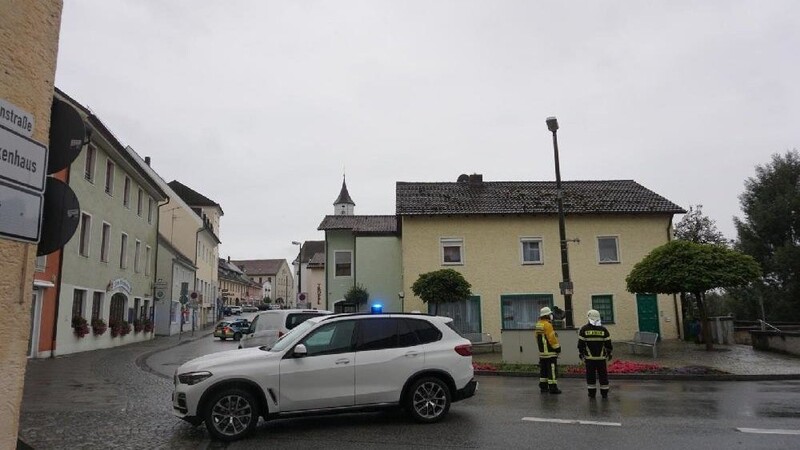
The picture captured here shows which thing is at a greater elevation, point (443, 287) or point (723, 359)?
point (443, 287)

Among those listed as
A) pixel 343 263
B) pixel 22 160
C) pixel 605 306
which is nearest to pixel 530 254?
pixel 605 306

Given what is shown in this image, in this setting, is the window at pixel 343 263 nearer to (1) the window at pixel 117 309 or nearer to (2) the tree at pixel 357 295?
(2) the tree at pixel 357 295

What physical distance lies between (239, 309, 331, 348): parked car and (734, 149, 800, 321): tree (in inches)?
1527

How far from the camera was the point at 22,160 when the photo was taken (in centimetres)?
281

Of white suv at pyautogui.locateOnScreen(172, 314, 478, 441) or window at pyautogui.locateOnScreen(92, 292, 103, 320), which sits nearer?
white suv at pyautogui.locateOnScreen(172, 314, 478, 441)

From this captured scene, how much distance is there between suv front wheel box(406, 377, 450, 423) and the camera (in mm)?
8555

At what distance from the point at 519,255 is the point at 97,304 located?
19246 mm

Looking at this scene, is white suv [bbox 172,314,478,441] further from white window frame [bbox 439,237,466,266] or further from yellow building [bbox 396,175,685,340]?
white window frame [bbox 439,237,466,266]

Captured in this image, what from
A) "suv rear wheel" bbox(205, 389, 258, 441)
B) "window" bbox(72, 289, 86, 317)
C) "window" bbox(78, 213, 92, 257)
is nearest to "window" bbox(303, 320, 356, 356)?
"suv rear wheel" bbox(205, 389, 258, 441)

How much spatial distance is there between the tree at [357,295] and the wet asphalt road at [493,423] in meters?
21.5

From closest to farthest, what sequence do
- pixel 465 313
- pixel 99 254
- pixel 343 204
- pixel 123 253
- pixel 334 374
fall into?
pixel 334 374
pixel 99 254
pixel 123 253
pixel 465 313
pixel 343 204

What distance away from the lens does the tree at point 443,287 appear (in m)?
25.1

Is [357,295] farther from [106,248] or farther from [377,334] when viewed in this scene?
[377,334]

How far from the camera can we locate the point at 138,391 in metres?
12.2
